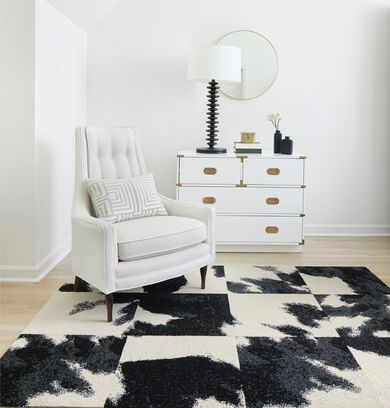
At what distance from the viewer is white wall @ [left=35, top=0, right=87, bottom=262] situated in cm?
341

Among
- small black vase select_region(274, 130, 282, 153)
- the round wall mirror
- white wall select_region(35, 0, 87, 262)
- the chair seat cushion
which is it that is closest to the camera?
the chair seat cushion

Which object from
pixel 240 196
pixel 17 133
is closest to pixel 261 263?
pixel 240 196

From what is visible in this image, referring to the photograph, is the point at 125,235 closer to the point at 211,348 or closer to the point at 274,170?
the point at 211,348

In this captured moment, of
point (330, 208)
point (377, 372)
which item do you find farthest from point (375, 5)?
point (377, 372)

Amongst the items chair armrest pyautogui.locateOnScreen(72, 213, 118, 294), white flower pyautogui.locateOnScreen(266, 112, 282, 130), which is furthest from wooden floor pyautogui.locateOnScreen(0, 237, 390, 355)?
white flower pyautogui.locateOnScreen(266, 112, 282, 130)

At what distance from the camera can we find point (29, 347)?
2438 millimetres

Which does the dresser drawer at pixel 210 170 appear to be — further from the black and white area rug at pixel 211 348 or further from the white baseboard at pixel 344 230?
the white baseboard at pixel 344 230

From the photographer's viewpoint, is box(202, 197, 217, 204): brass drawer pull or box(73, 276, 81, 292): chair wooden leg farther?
box(202, 197, 217, 204): brass drawer pull

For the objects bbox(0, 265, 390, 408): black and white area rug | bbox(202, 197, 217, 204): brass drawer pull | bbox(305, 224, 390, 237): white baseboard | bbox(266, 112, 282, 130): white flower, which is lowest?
bbox(0, 265, 390, 408): black and white area rug

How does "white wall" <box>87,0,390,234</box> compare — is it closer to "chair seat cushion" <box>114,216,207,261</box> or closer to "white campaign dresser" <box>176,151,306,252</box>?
"white campaign dresser" <box>176,151,306,252</box>

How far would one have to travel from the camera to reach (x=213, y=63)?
4082 mm

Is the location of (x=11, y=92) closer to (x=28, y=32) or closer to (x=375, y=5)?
(x=28, y=32)

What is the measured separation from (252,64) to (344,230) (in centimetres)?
162

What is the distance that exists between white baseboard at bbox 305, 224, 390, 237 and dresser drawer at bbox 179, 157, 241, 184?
1079mm
